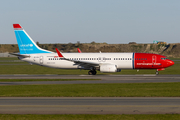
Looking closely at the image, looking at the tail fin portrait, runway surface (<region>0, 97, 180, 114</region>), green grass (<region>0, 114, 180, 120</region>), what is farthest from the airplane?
green grass (<region>0, 114, 180, 120</region>)

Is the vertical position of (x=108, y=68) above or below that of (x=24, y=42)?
below

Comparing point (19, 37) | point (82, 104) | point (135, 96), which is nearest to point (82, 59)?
point (19, 37)

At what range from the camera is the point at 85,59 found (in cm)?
4419

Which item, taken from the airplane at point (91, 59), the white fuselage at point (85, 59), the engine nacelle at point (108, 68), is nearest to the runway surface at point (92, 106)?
the engine nacelle at point (108, 68)

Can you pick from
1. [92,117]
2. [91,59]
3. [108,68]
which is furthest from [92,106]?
[91,59]

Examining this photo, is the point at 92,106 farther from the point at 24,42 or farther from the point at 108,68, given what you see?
the point at 24,42

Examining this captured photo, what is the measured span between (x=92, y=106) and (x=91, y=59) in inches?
1103

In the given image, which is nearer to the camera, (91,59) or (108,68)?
(108,68)

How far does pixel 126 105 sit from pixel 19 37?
33431 mm

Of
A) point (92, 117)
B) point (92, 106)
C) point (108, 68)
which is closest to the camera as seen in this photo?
point (92, 117)

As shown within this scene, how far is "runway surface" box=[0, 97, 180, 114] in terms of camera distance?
47.6 feet

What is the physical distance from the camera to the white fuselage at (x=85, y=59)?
141 feet

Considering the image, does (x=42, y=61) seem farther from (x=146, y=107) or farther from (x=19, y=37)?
(x=146, y=107)

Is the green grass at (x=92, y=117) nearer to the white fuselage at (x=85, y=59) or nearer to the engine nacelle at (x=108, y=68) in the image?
the engine nacelle at (x=108, y=68)
